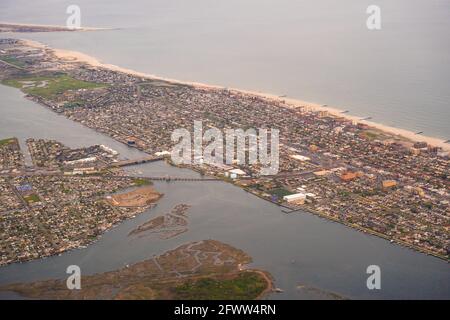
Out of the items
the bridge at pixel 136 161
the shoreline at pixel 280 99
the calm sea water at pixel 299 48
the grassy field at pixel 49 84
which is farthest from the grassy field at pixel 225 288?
the grassy field at pixel 49 84

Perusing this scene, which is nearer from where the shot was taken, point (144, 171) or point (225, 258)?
point (225, 258)

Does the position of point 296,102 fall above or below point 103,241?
above

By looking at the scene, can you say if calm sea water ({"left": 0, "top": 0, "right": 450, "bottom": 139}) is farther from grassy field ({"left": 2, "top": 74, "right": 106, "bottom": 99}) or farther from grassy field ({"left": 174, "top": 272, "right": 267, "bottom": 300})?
grassy field ({"left": 174, "top": 272, "right": 267, "bottom": 300})

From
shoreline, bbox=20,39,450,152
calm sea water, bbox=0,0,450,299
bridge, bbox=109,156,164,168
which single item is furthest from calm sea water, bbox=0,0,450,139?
bridge, bbox=109,156,164,168

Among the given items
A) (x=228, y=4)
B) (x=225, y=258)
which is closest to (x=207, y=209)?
(x=225, y=258)

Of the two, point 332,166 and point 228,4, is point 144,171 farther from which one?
point 228,4
